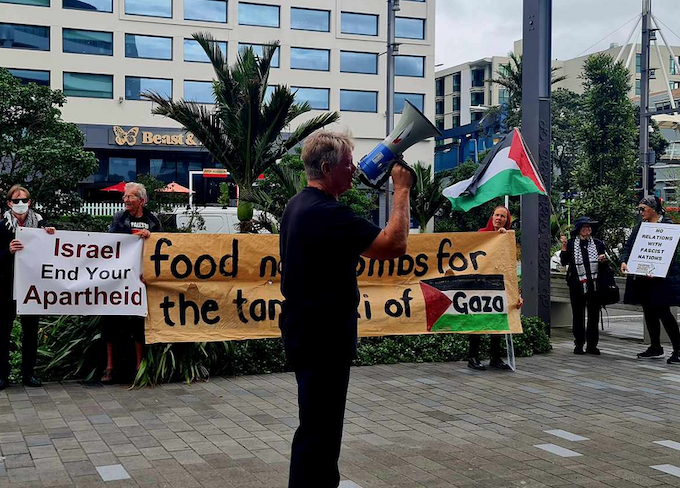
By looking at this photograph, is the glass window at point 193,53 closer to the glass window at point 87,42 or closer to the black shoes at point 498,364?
the glass window at point 87,42

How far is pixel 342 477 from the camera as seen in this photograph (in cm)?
539

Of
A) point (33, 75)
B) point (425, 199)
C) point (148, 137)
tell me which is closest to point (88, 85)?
point (33, 75)

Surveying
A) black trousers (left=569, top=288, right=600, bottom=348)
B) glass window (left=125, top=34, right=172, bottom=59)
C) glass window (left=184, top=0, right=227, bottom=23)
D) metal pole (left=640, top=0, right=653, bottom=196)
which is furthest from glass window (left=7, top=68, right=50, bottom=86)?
black trousers (left=569, top=288, right=600, bottom=348)

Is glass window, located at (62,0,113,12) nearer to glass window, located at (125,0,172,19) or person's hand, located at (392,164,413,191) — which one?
glass window, located at (125,0,172,19)

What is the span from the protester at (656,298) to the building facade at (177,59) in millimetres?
36907

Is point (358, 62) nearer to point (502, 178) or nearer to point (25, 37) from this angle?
point (25, 37)

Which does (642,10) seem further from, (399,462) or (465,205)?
(399,462)

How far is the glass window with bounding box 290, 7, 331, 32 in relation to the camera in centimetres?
5181

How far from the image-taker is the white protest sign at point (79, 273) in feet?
27.0

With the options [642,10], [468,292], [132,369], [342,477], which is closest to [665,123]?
[642,10]

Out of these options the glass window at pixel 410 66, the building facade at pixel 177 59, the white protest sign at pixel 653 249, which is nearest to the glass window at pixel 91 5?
the building facade at pixel 177 59

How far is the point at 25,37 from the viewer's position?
150 ft

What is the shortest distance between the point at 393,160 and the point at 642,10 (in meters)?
26.2

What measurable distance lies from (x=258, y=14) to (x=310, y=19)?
337 centimetres
